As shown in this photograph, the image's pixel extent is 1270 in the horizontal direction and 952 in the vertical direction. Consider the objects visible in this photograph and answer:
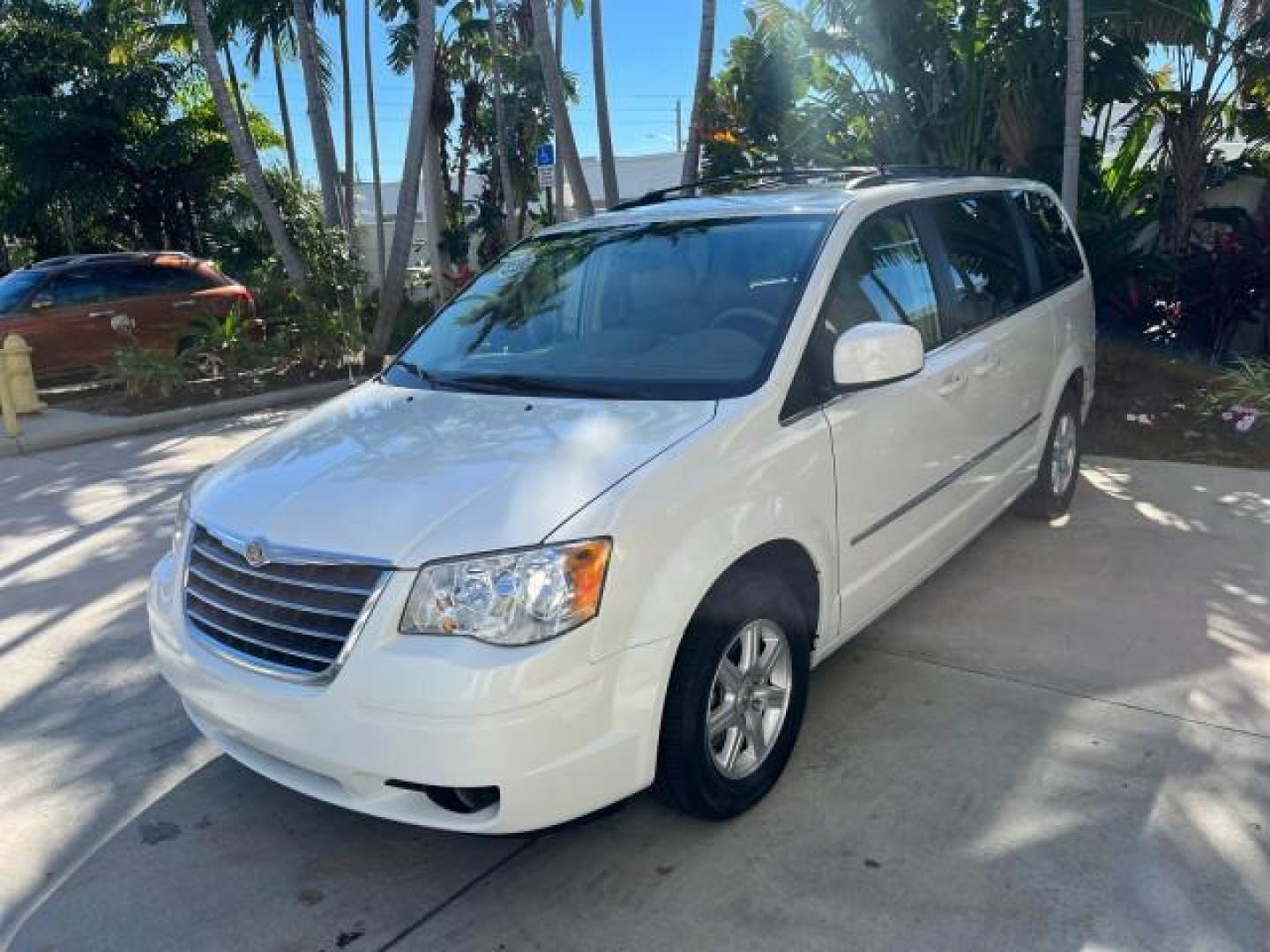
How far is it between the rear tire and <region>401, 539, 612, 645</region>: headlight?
138 inches

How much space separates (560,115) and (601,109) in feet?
5.20

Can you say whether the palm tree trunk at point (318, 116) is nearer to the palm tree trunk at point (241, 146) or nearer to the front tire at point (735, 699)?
the palm tree trunk at point (241, 146)

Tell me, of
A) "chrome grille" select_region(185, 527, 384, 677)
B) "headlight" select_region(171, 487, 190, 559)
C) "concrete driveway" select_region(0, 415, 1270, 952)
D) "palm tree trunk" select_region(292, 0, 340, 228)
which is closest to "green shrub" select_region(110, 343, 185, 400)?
"palm tree trunk" select_region(292, 0, 340, 228)

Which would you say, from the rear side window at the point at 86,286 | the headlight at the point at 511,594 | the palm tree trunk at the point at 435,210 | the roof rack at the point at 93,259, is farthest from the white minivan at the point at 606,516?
the palm tree trunk at the point at 435,210

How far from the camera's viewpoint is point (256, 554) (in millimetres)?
2734

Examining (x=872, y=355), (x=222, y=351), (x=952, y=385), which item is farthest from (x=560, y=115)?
(x=872, y=355)

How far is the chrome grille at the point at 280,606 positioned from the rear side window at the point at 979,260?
2630 mm

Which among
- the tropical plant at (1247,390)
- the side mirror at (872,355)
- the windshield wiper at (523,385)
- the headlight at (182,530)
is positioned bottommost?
the tropical plant at (1247,390)

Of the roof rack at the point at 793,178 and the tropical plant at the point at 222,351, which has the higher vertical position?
the roof rack at the point at 793,178

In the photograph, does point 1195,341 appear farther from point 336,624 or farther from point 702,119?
point 336,624

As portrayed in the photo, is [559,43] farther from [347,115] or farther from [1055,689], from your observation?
[1055,689]

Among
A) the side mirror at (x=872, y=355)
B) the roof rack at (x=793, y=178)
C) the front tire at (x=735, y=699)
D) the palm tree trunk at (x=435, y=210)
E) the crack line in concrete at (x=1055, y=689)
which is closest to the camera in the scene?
the front tire at (x=735, y=699)

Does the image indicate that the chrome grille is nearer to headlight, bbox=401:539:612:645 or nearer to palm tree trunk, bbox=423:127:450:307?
headlight, bbox=401:539:612:645

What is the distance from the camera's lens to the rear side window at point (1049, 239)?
17.1 ft
